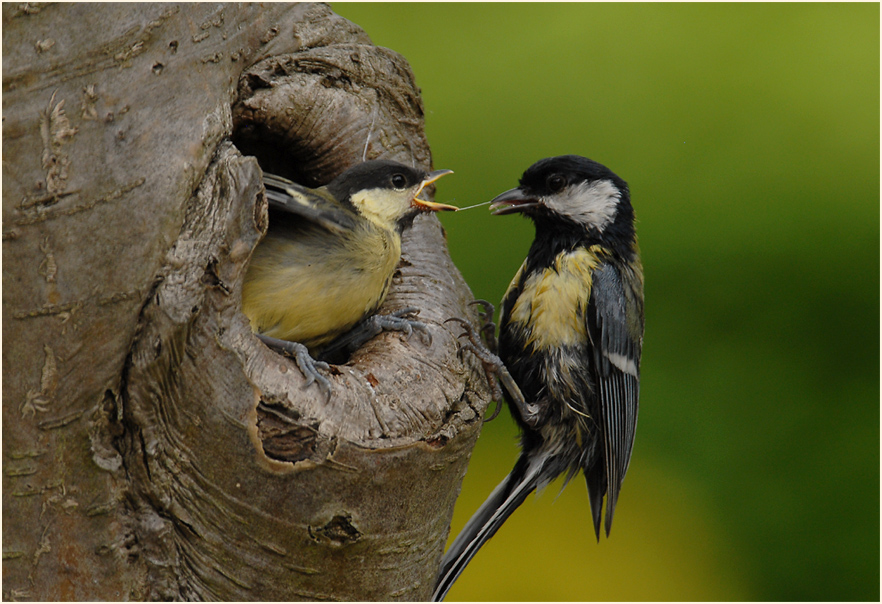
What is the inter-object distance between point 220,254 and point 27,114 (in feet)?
1.27

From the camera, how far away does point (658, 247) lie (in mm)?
2531

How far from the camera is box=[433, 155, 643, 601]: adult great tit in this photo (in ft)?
6.95

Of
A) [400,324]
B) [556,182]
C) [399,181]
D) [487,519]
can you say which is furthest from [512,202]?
[487,519]

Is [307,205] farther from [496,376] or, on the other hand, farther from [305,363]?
[496,376]

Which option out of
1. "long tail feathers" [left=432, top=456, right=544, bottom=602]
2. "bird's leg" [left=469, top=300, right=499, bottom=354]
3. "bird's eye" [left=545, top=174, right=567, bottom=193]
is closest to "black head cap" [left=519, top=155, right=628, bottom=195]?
"bird's eye" [left=545, top=174, right=567, bottom=193]

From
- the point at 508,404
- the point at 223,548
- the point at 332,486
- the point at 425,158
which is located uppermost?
the point at 425,158

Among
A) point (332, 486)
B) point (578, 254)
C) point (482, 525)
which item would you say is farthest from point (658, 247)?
point (332, 486)

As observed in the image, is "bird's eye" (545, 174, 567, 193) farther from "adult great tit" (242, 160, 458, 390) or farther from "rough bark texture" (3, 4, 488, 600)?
"rough bark texture" (3, 4, 488, 600)

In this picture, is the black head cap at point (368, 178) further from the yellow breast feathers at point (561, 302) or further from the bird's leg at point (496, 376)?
the yellow breast feathers at point (561, 302)

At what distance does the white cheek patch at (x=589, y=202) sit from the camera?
7.30 ft

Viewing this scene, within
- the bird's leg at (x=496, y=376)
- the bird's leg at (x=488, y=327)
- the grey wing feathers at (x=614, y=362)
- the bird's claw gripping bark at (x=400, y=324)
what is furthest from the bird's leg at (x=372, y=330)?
the grey wing feathers at (x=614, y=362)

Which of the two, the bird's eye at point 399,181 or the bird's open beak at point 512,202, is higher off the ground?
the bird's eye at point 399,181

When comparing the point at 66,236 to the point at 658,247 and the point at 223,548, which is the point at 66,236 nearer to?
the point at 223,548

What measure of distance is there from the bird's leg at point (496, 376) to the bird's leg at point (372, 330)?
0.10 meters
